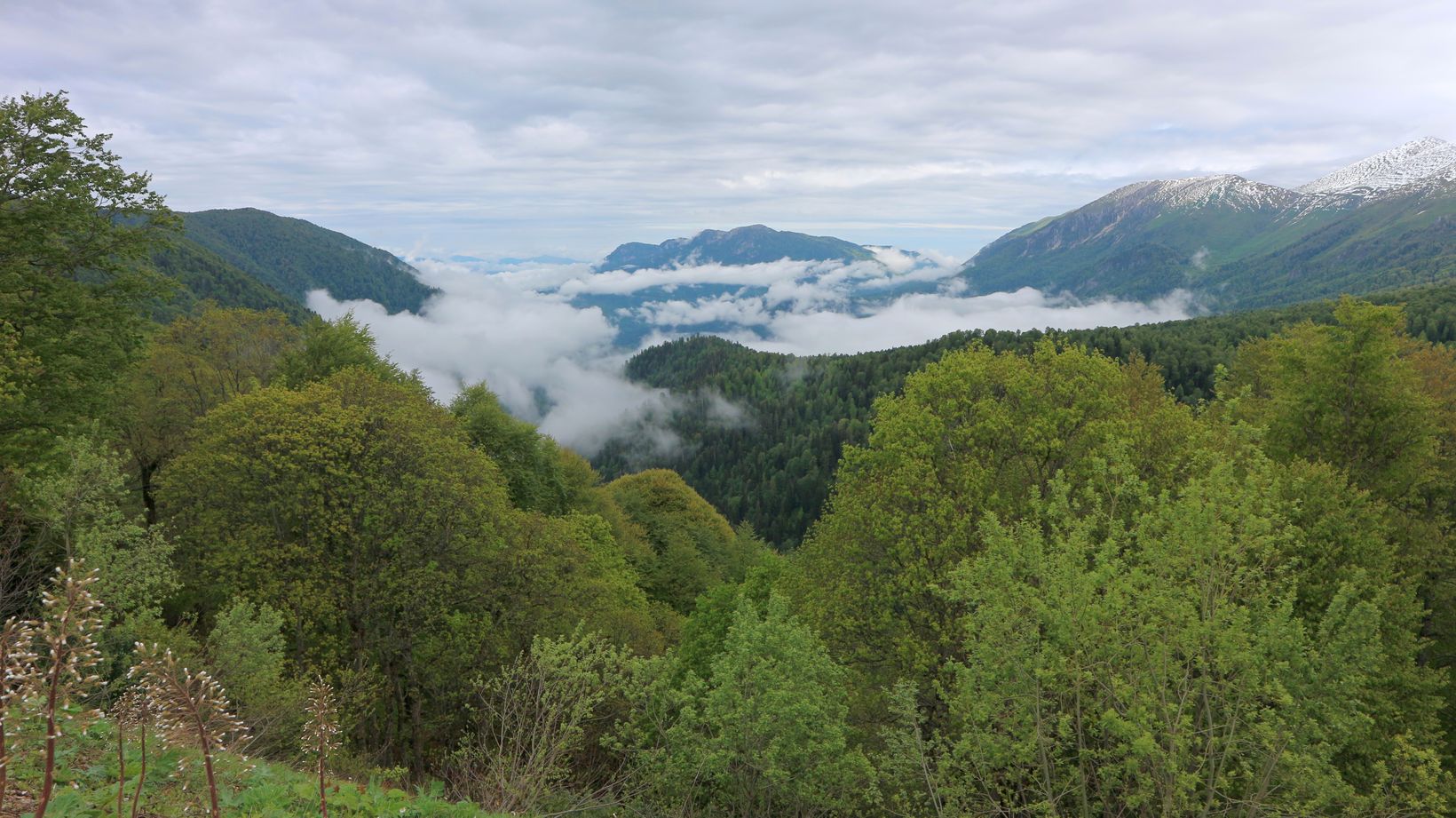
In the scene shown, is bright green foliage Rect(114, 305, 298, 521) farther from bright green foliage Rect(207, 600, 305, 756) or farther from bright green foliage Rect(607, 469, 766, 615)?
bright green foliage Rect(607, 469, 766, 615)

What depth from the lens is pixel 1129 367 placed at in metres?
39.9

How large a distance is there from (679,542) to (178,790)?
57.1 metres

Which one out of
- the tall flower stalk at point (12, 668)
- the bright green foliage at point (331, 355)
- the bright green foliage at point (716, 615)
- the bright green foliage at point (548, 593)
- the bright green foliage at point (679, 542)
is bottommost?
the bright green foliage at point (679, 542)

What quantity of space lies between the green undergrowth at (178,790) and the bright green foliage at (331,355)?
2928 cm

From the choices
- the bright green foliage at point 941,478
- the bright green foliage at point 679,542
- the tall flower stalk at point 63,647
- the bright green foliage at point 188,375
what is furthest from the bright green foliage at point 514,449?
the tall flower stalk at point 63,647

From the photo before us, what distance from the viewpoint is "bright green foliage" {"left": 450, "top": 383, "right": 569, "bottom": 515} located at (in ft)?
147

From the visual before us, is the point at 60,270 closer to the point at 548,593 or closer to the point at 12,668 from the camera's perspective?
the point at 548,593

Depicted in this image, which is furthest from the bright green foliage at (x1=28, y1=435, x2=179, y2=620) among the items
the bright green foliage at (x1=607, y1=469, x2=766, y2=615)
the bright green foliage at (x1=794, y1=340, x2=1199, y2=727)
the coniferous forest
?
the bright green foliage at (x1=607, y1=469, x2=766, y2=615)

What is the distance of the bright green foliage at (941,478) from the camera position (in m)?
→ 20.2

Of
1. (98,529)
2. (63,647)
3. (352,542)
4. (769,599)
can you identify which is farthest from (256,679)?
(63,647)

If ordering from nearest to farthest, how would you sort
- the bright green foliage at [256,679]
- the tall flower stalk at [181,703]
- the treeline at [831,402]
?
the tall flower stalk at [181,703], the bright green foliage at [256,679], the treeline at [831,402]

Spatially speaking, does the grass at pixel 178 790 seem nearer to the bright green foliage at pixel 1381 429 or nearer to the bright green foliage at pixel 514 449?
the bright green foliage at pixel 1381 429

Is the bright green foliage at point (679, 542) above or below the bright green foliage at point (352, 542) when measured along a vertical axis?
below

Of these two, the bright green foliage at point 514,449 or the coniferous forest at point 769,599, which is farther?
the bright green foliage at point 514,449
